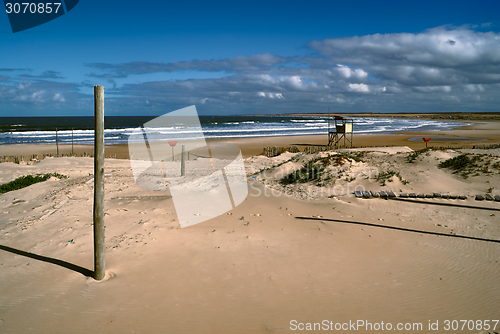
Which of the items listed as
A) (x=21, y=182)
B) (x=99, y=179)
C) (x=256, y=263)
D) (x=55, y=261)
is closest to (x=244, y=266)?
(x=256, y=263)

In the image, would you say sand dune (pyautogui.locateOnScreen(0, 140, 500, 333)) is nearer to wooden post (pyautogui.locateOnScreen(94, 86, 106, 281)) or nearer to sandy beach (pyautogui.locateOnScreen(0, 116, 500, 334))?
sandy beach (pyautogui.locateOnScreen(0, 116, 500, 334))

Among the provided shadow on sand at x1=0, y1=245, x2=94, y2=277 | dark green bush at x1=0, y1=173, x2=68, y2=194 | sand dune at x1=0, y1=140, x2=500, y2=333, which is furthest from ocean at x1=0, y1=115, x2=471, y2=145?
shadow on sand at x1=0, y1=245, x2=94, y2=277

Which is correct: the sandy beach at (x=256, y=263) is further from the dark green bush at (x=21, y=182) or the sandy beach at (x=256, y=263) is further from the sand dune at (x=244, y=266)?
the dark green bush at (x=21, y=182)

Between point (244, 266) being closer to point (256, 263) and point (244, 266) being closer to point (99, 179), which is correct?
point (256, 263)

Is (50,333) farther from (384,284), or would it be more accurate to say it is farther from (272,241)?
(384,284)

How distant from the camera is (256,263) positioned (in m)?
6.23

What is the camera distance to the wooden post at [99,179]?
4816 mm

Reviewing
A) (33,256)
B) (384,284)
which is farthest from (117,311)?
(384,284)

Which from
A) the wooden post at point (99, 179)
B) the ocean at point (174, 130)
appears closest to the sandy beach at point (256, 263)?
the wooden post at point (99, 179)

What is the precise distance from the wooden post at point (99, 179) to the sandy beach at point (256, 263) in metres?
0.43

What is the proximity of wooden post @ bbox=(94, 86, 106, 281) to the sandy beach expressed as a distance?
1.42ft

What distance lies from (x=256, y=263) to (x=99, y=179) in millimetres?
3395

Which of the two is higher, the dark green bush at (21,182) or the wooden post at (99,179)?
the wooden post at (99,179)

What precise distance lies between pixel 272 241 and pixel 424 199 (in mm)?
5874
